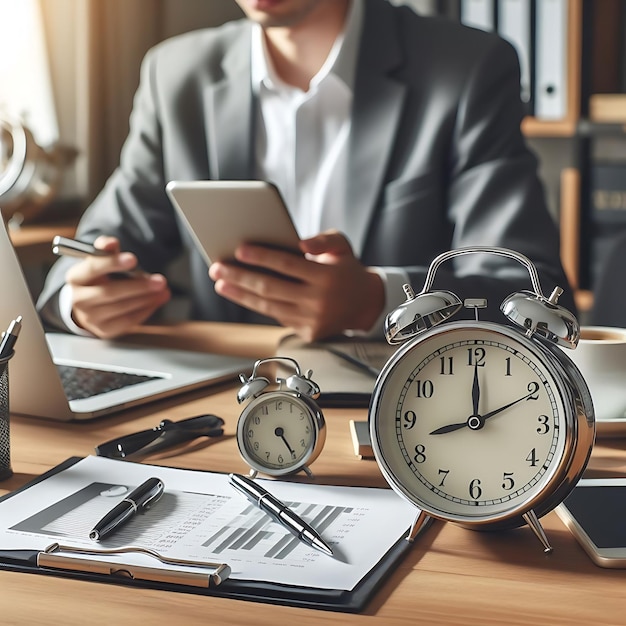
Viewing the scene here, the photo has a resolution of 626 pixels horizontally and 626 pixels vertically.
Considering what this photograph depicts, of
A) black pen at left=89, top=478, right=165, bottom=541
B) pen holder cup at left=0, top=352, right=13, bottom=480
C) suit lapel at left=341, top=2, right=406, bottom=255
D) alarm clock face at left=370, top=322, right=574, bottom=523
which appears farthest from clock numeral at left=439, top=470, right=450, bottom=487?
suit lapel at left=341, top=2, right=406, bottom=255

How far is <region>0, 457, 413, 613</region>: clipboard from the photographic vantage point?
61 centimetres

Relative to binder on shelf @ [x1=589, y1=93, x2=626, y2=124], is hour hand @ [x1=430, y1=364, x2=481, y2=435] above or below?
above

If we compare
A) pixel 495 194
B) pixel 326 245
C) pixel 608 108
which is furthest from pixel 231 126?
pixel 608 108

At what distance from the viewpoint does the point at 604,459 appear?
2.96 feet

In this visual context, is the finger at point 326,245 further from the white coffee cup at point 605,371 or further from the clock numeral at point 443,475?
the clock numeral at point 443,475

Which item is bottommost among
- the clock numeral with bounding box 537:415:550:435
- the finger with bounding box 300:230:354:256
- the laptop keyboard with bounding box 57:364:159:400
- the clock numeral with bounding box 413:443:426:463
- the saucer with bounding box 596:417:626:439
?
the laptop keyboard with bounding box 57:364:159:400

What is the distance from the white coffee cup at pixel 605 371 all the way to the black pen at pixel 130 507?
430 millimetres

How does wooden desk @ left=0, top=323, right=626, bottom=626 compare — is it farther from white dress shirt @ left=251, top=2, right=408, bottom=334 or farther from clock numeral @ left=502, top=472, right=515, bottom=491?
white dress shirt @ left=251, top=2, right=408, bottom=334

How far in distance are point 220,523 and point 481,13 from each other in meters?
1.96

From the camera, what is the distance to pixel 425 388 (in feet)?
2.40

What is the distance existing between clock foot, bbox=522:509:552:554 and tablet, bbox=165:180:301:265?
652 millimetres

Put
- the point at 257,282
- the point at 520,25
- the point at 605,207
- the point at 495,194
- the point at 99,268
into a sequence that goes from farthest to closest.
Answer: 1. the point at 605,207
2. the point at 520,25
3. the point at 495,194
4. the point at 99,268
5. the point at 257,282

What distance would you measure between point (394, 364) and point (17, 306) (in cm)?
44

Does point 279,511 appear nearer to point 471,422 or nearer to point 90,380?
point 471,422
